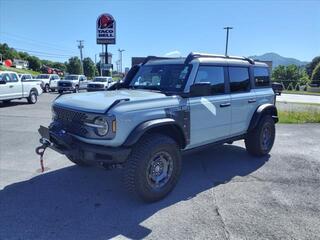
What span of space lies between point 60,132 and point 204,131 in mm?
2236

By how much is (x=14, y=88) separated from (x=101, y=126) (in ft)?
47.7

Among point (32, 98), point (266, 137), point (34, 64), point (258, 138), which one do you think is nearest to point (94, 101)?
point (258, 138)

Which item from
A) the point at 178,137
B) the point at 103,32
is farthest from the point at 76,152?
Result: the point at 103,32

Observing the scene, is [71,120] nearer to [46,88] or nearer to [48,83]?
[46,88]

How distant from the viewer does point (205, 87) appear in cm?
480

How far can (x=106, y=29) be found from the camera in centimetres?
2573

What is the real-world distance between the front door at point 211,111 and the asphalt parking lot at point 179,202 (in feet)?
2.48

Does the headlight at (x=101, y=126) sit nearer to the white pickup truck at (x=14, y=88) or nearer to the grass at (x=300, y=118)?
the grass at (x=300, y=118)

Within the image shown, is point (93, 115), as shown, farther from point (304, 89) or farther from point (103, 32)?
point (304, 89)

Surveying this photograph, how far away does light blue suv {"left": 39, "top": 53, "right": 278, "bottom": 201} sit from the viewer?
405cm

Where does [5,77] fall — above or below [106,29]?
below

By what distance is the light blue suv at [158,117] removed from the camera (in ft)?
13.3

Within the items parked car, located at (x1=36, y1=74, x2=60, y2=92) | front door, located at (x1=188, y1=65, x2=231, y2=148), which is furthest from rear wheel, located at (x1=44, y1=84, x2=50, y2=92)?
front door, located at (x1=188, y1=65, x2=231, y2=148)

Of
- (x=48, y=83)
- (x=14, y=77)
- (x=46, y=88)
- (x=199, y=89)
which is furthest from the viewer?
(x=48, y=83)
